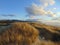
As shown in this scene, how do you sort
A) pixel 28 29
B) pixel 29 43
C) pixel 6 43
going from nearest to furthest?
pixel 6 43 → pixel 29 43 → pixel 28 29

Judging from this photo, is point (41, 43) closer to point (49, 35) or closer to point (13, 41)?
point (13, 41)

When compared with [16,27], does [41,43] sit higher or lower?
lower

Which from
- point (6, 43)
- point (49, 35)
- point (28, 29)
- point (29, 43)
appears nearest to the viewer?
point (6, 43)

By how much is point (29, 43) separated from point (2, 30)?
70.6 inches

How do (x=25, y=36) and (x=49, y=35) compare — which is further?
(x=49, y=35)

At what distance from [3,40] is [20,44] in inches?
38.3

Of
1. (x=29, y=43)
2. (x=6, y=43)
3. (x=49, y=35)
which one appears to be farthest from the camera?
(x=49, y=35)

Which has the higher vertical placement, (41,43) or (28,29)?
(28,29)

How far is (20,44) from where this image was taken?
11461 mm

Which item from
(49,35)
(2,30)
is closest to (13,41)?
(2,30)

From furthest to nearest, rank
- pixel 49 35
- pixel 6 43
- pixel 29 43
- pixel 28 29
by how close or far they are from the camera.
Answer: pixel 49 35 < pixel 28 29 < pixel 29 43 < pixel 6 43

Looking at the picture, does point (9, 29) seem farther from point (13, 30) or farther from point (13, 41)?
point (13, 41)

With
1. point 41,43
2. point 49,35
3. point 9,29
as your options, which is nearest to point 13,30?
point 9,29

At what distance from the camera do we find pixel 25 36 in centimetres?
1213
